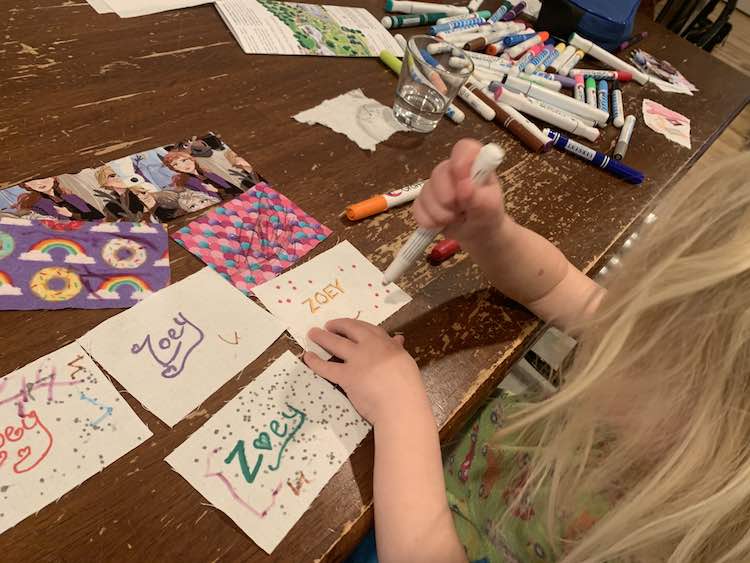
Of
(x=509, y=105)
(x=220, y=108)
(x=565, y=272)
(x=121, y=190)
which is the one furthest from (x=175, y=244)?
(x=509, y=105)

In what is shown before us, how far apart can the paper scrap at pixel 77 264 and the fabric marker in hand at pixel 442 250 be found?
11.1 inches

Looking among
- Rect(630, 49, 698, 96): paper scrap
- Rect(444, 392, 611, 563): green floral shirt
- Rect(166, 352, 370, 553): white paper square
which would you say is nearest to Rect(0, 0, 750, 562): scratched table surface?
Rect(166, 352, 370, 553): white paper square

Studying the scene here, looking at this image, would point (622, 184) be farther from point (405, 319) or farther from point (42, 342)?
point (42, 342)

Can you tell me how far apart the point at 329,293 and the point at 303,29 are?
1.71 feet

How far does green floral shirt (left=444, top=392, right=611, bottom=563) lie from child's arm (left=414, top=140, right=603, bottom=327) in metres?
0.14

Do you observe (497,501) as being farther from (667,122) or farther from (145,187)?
(667,122)

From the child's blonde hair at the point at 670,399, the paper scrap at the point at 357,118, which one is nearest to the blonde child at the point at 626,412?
the child's blonde hair at the point at 670,399

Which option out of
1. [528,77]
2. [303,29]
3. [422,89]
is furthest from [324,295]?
[528,77]

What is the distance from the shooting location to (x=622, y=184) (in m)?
0.83

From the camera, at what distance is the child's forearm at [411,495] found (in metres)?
0.42

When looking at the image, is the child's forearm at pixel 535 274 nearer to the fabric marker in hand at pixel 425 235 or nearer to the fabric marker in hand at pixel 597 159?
the fabric marker in hand at pixel 425 235

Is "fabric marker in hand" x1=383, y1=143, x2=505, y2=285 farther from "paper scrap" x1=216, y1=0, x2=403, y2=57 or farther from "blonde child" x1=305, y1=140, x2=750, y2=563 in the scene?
"paper scrap" x1=216, y1=0, x2=403, y2=57

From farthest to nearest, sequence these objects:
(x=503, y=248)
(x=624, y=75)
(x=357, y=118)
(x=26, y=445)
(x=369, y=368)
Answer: (x=624, y=75), (x=357, y=118), (x=503, y=248), (x=369, y=368), (x=26, y=445)

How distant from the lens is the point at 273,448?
1.36 feet
